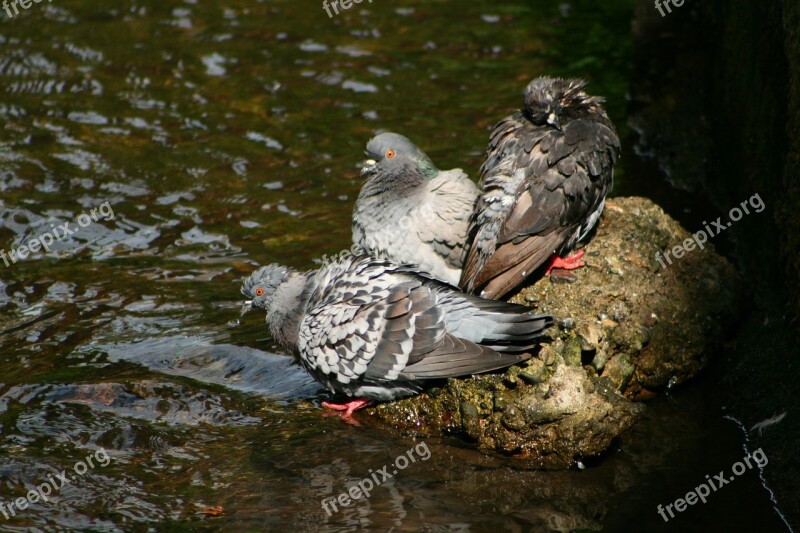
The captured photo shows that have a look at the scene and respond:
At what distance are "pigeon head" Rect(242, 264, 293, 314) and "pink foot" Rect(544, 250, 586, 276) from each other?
1.89 metres

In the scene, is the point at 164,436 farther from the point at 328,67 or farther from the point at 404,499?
the point at 328,67

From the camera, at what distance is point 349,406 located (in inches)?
243

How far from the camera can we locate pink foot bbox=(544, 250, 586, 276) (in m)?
6.14

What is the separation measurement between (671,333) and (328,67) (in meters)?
6.56

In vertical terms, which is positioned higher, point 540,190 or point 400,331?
point 540,190

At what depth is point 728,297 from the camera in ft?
20.9

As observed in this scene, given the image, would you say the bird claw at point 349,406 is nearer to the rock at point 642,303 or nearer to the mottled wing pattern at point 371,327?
the mottled wing pattern at point 371,327

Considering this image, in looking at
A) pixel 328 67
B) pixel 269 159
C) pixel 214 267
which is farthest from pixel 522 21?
pixel 214 267
